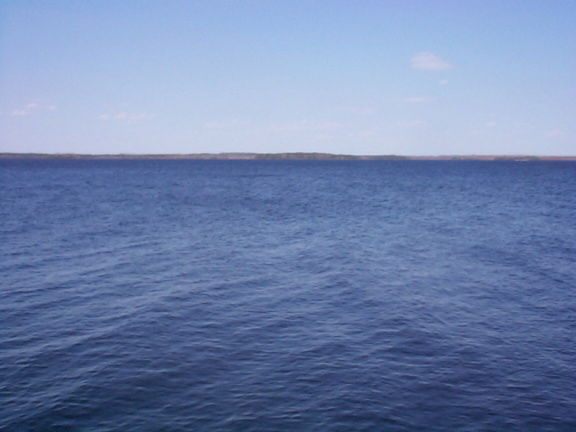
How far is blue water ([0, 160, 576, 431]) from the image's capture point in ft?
49.0

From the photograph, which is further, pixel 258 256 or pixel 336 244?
pixel 336 244

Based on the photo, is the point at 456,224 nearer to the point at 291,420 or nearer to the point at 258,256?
the point at 258,256

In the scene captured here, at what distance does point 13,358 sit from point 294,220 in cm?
3887

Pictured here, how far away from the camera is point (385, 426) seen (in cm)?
1419

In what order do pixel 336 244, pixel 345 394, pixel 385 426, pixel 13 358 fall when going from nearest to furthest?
pixel 385 426 → pixel 345 394 → pixel 13 358 → pixel 336 244

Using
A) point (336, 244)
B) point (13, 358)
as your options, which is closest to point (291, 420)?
point (13, 358)

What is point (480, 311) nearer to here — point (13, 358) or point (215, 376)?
point (215, 376)

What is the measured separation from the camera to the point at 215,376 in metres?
17.0

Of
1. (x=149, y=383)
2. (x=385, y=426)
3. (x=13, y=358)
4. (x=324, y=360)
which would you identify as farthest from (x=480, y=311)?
(x=13, y=358)

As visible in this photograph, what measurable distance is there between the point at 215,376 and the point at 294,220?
3860 centimetres

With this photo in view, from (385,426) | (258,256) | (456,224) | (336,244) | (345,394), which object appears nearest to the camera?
(385,426)

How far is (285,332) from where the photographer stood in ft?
69.7

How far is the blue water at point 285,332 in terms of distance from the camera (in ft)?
49.0

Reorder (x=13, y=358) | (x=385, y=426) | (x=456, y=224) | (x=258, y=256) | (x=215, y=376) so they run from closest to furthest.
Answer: (x=385, y=426) < (x=215, y=376) < (x=13, y=358) < (x=258, y=256) < (x=456, y=224)
